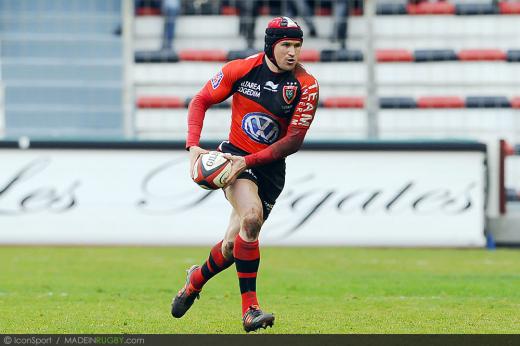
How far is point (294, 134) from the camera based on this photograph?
316 inches

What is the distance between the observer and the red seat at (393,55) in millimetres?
20688

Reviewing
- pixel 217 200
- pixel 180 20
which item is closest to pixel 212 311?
pixel 217 200

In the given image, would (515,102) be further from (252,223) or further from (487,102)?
(252,223)

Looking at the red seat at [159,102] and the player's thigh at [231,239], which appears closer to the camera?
the player's thigh at [231,239]

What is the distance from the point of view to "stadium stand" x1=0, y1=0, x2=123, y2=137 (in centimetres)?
1950

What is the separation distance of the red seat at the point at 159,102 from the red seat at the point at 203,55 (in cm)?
94

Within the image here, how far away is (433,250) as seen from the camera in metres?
16.3

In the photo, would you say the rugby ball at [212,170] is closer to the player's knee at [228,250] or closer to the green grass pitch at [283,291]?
the player's knee at [228,250]

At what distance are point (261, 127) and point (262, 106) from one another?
0.16 metres

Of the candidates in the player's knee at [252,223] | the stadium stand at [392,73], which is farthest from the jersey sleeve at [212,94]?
the stadium stand at [392,73]

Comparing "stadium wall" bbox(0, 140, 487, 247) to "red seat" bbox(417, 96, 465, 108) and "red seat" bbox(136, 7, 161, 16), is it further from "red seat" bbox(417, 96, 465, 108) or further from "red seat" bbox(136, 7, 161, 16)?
"red seat" bbox(136, 7, 161, 16)

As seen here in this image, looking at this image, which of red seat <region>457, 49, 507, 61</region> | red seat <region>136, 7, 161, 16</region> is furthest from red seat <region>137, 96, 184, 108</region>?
red seat <region>457, 49, 507, 61</region>

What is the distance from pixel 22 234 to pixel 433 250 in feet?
19.0

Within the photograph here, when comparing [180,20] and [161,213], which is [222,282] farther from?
[180,20]
